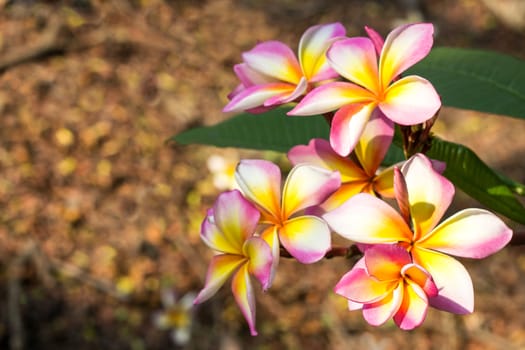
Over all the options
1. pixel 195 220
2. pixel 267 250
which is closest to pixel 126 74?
pixel 195 220

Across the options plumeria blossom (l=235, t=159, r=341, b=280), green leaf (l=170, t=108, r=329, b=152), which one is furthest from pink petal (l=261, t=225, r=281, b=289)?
Answer: green leaf (l=170, t=108, r=329, b=152)

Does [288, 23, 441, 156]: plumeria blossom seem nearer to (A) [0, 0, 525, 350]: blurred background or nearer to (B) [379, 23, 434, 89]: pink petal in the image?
(B) [379, 23, 434, 89]: pink petal

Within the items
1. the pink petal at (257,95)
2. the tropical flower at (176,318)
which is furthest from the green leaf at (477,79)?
the tropical flower at (176,318)

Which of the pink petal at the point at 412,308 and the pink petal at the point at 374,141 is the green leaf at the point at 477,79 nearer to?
the pink petal at the point at 374,141

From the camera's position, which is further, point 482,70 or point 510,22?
point 510,22

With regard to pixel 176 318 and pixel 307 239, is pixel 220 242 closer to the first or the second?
pixel 307 239

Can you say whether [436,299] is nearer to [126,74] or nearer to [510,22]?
[126,74]
